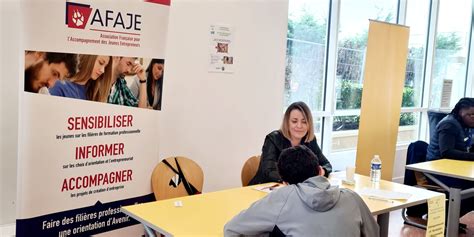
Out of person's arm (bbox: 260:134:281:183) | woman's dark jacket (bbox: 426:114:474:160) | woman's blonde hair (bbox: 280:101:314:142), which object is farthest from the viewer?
woman's dark jacket (bbox: 426:114:474:160)

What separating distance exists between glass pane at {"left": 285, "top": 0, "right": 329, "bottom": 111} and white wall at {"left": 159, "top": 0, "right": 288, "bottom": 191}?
1.70 ft

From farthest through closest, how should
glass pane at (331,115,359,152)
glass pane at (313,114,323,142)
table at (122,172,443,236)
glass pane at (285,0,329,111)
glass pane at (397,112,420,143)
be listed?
1. glass pane at (397,112,420,143)
2. glass pane at (331,115,359,152)
3. glass pane at (313,114,323,142)
4. glass pane at (285,0,329,111)
5. table at (122,172,443,236)

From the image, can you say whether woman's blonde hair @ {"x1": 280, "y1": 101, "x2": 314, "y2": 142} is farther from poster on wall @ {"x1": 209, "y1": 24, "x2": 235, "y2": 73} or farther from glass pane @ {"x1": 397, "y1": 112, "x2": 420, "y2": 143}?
glass pane @ {"x1": 397, "y1": 112, "x2": 420, "y2": 143}

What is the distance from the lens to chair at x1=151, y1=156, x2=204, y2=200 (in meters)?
3.10

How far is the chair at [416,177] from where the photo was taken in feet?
14.9

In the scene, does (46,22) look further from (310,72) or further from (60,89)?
(310,72)

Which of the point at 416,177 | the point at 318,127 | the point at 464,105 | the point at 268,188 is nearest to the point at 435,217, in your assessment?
the point at 268,188

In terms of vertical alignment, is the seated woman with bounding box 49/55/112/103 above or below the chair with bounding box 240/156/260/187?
above

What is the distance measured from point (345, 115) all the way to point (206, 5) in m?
2.58

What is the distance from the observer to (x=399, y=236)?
427 cm

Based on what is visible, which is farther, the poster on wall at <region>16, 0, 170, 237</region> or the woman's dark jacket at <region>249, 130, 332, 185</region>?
the woman's dark jacket at <region>249, 130, 332, 185</region>

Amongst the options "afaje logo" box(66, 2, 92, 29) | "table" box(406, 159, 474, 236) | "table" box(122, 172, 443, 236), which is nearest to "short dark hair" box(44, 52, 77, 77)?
"afaje logo" box(66, 2, 92, 29)

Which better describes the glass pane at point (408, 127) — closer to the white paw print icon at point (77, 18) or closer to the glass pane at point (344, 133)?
the glass pane at point (344, 133)

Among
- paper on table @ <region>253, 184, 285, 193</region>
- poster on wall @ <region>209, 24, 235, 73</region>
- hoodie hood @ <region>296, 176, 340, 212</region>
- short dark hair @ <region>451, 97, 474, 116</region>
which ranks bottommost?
paper on table @ <region>253, 184, 285, 193</region>
